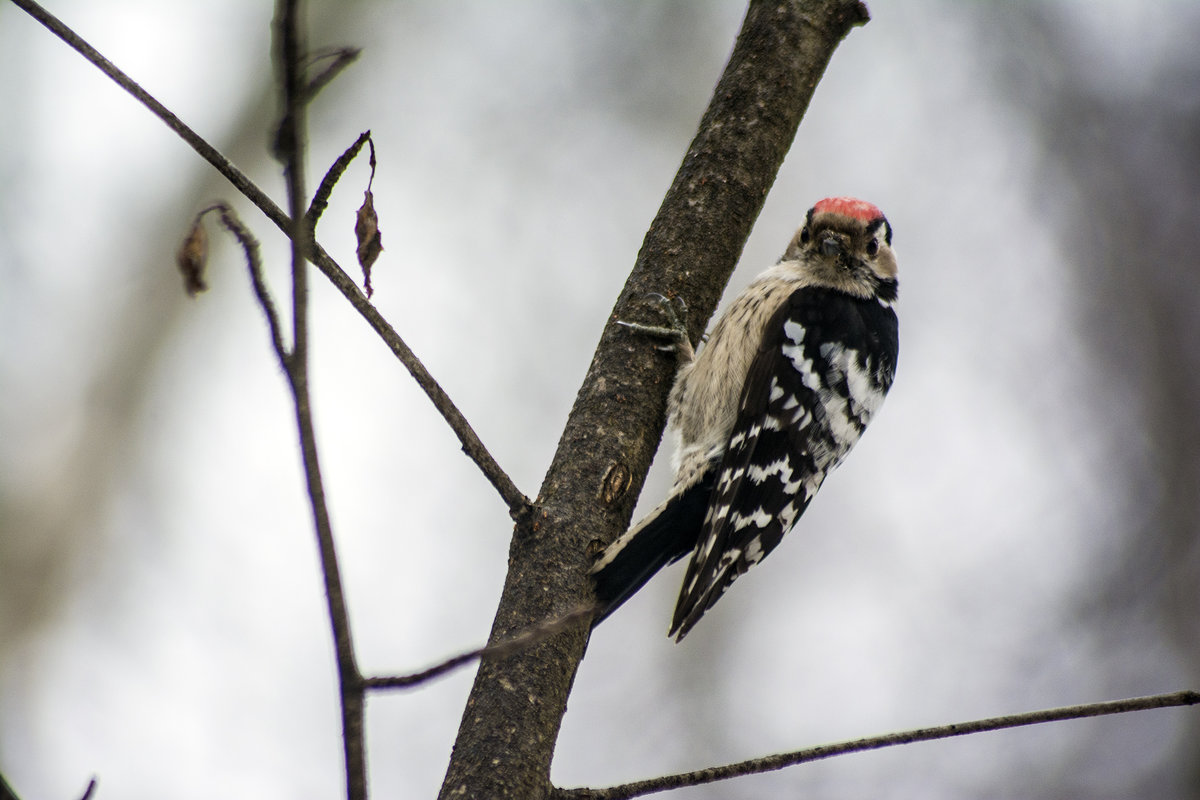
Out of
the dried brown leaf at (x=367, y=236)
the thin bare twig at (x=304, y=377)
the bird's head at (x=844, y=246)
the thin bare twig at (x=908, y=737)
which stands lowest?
the thin bare twig at (x=908, y=737)

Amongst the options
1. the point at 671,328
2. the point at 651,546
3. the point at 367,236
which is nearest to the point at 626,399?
the point at 671,328

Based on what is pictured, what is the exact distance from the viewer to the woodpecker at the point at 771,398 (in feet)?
7.77

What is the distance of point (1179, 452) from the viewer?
577cm

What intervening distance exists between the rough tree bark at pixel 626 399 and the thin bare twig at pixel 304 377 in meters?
0.49

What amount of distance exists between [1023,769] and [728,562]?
3960 millimetres

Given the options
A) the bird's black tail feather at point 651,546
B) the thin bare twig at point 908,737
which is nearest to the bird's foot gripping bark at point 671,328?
the bird's black tail feather at point 651,546

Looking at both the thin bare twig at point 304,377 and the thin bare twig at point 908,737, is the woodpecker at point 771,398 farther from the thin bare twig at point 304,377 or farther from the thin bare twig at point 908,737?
the thin bare twig at point 304,377

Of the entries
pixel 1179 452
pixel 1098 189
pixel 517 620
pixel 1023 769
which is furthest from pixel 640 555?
pixel 1098 189

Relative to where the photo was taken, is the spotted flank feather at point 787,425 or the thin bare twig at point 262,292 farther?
the spotted flank feather at point 787,425

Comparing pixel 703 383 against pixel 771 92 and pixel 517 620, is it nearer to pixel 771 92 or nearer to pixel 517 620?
pixel 771 92

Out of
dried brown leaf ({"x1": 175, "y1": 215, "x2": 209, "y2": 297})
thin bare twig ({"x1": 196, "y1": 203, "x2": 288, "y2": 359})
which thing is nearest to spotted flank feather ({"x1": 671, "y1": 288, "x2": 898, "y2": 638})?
dried brown leaf ({"x1": 175, "y1": 215, "x2": 209, "y2": 297})

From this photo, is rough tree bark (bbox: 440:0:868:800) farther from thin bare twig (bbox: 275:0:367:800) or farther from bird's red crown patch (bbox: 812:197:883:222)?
bird's red crown patch (bbox: 812:197:883:222)

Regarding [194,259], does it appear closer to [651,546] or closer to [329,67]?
[329,67]

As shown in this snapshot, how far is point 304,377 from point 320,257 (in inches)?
16.1
